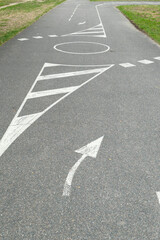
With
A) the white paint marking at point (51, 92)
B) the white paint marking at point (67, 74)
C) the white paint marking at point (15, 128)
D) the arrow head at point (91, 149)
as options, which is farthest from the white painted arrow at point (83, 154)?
the white paint marking at point (67, 74)

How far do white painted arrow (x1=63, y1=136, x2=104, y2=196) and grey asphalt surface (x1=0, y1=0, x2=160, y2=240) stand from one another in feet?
0.27

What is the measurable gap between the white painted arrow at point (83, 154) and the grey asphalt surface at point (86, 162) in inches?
3.2

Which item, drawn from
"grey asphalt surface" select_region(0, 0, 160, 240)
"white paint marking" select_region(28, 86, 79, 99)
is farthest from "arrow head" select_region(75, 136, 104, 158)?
"white paint marking" select_region(28, 86, 79, 99)

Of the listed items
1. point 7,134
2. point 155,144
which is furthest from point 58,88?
point 155,144

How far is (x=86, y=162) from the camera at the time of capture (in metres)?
4.70

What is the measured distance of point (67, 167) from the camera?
456cm

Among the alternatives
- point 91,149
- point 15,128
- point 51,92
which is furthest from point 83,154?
point 51,92

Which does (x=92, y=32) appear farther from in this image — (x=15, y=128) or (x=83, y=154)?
(x=83, y=154)

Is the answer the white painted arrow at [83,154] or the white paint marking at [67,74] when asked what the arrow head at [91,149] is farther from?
the white paint marking at [67,74]

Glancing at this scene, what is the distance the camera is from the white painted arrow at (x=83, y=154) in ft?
13.4

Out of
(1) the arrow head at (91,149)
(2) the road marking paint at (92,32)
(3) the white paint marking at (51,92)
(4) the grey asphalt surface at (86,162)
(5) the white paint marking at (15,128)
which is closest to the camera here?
(4) the grey asphalt surface at (86,162)

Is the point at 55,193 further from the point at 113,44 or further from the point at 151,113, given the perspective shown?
the point at 113,44

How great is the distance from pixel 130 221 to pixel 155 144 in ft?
7.43

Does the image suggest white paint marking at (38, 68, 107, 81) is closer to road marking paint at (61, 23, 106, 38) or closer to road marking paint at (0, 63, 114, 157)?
road marking paint at (0, 63, 114, 157)
